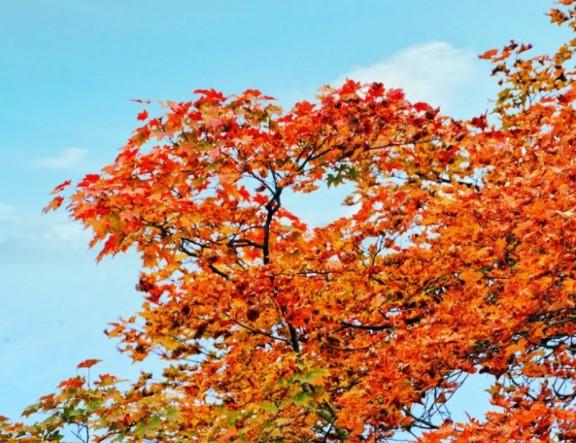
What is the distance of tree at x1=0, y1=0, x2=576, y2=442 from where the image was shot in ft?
23.3

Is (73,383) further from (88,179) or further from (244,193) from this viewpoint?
(244,193)

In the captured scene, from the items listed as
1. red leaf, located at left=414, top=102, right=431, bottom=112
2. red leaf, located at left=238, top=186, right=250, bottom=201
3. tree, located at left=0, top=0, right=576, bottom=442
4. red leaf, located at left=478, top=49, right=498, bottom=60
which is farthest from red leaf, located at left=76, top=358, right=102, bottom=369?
red leaf, located at left=478, top=49, right=498, bottom=60

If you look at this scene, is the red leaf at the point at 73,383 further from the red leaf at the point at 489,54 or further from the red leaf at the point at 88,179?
the red leaf at the point at 489,54

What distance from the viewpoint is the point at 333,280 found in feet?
32.4

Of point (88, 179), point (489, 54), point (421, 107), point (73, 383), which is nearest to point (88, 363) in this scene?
point (73, 383)

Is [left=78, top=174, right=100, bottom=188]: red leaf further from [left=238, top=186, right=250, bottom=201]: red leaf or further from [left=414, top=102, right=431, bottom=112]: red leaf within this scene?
[left=414, top=102, right=431, bottom=112]: red leaf

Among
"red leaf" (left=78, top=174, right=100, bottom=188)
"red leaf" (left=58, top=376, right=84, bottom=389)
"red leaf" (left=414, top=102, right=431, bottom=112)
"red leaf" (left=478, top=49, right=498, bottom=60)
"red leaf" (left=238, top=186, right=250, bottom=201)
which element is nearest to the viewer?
"red leaf" (left=58, top=376, right=84, bottom=389)

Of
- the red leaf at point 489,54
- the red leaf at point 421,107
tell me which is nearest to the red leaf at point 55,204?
the red leaf at point 421,107

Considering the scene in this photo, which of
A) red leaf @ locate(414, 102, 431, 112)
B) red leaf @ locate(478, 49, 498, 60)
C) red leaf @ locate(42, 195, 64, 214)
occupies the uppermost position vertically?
red leaf @ locate(478, 49, 498, 60)

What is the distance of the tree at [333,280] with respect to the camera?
280 inches

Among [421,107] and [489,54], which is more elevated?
[489,54]

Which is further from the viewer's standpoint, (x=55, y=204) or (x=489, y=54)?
(x=489, y=54)

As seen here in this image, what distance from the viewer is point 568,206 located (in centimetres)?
752

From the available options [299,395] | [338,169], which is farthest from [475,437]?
[338,169]
